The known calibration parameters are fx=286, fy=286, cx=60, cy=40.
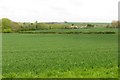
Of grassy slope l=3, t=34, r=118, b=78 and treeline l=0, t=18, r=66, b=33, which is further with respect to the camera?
treeline l=0, t=18, r=66, b=33

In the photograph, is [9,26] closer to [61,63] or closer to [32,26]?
[32,26]

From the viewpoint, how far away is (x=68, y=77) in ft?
45.3

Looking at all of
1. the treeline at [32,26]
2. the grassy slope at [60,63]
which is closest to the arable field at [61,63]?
the grassy slope at [60,63]

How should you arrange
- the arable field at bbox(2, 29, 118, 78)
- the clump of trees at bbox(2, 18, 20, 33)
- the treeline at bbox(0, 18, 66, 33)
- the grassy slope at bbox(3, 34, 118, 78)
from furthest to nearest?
the clump of trees at bbox(2, 18, 20, 33)
the treeline at bbox(0, 18, 66, 33)
the grassy slope at bbox(3, 34, 118, 78)
the arable field at bbox(2, 29, 118, 78)

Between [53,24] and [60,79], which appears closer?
[60,79]

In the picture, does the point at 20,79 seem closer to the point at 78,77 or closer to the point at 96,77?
the point at 78,77

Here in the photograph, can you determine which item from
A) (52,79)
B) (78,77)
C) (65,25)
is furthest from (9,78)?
(65,25)

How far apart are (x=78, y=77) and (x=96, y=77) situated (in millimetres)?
861

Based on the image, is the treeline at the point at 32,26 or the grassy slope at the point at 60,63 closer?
the grassy slope at the point at 60,63

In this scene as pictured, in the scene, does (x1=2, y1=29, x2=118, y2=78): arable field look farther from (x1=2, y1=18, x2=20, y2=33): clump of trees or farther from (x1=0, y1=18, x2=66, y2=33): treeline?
(x1=2, y1=18, x2=20, y2=33): clump of trees

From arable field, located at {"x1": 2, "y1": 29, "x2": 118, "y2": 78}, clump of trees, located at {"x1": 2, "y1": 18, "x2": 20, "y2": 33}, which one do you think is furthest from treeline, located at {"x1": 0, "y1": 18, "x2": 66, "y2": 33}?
arable field, located at {"x1": 2, "y1": 29, "x2": 118, "y2": 78}

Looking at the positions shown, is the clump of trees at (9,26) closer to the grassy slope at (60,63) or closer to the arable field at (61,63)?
the grassy slope at (60,63)

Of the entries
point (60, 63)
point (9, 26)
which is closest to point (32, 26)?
point (9, 26)

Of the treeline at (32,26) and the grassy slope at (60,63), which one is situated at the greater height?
the treeline at (32,26)
